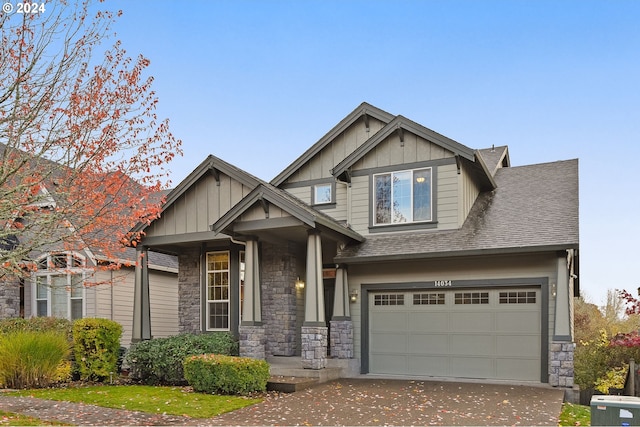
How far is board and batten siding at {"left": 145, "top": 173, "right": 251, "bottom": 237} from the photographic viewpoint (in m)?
13.5

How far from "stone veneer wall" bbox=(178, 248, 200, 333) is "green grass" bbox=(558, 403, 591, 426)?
9.34 meters

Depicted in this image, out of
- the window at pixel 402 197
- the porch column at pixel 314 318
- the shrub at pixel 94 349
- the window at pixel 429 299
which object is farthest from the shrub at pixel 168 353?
the window at pixel 402 197

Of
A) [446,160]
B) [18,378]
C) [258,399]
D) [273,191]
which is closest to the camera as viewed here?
[258,399]

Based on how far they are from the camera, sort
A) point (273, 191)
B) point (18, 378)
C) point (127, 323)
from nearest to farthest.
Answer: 1. point (18, 378)
2. point (273, 191)
3. point (127, 323)

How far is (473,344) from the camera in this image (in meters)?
12.3

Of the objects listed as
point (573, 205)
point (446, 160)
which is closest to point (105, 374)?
point (446, 160)

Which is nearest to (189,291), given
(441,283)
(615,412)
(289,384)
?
(289,384)

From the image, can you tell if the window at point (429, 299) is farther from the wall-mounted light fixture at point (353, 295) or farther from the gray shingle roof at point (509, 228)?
the wall-mounted light fixture at point (353, 295)

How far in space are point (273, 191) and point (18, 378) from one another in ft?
22.1

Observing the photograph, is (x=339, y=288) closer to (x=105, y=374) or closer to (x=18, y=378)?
(x=105, y=374)

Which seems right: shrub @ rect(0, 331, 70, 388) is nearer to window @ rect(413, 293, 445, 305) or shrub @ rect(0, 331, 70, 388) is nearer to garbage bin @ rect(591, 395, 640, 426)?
window @ rect(413, 293, 445, 305)

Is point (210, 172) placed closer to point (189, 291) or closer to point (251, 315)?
point (189, 291)

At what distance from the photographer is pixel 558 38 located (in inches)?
619

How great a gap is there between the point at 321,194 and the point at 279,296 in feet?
10.9
